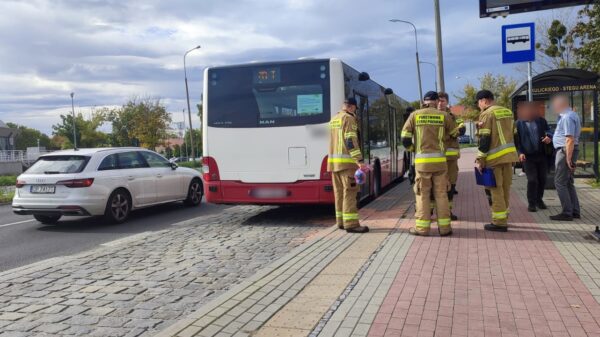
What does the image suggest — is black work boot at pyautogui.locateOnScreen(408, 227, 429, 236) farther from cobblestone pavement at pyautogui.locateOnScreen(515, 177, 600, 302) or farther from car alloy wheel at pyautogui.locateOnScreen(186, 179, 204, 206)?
car alloy wheel at pyautogui.locateOnScreen(186, 179, 204, 206)

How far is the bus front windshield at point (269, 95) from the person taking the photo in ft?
29.7

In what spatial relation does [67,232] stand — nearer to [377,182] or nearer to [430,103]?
[377,182]

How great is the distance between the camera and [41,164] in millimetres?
9977

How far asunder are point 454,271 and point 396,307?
1.26 meters

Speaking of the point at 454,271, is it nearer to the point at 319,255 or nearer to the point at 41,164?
the point at 319,255

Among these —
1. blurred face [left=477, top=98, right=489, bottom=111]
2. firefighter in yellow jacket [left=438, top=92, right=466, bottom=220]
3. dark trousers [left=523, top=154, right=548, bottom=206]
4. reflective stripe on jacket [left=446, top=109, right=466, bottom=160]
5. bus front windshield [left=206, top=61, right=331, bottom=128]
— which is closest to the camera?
blurred face [left=477, top=98, right=489, bottom=111]

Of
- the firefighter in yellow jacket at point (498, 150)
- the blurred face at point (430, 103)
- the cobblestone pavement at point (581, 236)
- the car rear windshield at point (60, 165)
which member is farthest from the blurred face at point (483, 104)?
the car rear windshield at point (60, 165)

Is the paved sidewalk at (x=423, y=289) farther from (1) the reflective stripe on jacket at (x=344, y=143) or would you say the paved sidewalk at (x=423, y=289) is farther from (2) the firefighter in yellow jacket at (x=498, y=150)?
(1) the reflective stripe on jacket at (x=344, y=143)

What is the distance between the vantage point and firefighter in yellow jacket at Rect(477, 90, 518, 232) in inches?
274

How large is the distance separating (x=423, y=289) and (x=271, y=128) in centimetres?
512

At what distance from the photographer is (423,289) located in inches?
184

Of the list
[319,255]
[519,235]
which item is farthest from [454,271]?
[519,235]

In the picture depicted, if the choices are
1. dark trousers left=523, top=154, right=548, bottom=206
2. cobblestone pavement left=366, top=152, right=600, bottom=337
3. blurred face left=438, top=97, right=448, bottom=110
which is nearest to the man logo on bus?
blurred face left=438, top=97, right=448, bottom=110

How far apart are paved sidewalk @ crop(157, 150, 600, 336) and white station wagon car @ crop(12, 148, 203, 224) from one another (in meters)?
4.81
